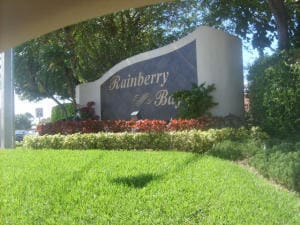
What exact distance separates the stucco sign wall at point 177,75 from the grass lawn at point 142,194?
4.59 m

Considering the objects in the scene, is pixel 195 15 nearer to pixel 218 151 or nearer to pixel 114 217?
pixel 218 151

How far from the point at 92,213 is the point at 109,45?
55.9 ft

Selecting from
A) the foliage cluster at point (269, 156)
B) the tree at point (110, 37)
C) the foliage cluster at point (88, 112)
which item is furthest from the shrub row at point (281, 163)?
the tree at point (110, 37)

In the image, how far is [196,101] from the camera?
13.0 metres

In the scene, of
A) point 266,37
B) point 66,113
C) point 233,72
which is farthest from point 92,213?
point 66,113

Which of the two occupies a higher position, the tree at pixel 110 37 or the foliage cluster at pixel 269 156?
the tree at pixel 110 37

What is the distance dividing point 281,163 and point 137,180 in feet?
7.41

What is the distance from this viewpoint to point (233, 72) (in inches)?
540

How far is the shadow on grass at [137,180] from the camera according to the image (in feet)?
23.5

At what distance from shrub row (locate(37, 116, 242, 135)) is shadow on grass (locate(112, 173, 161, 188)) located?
4512mm

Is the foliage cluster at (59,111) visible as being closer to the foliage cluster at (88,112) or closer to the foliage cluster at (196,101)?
the foliage cluster at (88,112)

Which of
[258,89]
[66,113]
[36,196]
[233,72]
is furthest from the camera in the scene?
[66,113]

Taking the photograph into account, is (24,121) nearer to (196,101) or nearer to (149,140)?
(196,101)

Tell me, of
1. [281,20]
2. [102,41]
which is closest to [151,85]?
[281,20]
